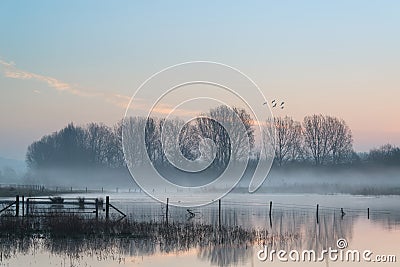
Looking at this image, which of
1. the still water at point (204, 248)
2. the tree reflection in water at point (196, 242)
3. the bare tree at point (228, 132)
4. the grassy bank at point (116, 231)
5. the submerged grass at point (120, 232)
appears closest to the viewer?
the still water at point (204, 248)

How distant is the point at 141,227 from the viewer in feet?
111

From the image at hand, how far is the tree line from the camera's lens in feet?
277

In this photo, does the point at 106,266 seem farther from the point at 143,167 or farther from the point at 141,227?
the point at 143,167

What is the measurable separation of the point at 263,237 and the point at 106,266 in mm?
12072

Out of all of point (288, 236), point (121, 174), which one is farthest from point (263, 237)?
point (121, 174)

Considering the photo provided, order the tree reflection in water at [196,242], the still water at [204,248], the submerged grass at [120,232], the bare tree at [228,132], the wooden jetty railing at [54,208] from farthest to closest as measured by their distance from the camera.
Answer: the bare tree at [228,132]
the wooden jetty railing at [54,208]
the submerged grass at [120,232]
the tree reflection in water at [196,242]
the still water at [204,248]

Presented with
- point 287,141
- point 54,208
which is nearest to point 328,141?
point 287,141

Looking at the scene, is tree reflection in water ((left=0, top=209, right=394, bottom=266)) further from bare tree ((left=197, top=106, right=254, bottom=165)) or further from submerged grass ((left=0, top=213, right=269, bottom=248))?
bare tree ((left=197, top=106, right=254, bottom=165))

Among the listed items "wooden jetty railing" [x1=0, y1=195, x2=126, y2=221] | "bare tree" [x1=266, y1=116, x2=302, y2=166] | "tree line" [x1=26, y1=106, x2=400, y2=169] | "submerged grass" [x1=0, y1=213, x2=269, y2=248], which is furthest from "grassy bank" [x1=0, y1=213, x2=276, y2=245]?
"bare tree" [x1=266, y1=116, x2=302, y2=166]

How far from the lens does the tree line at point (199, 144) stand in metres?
84.6

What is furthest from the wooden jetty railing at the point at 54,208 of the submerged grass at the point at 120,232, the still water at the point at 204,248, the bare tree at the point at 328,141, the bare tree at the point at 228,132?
the bare tree at the point at 328,141

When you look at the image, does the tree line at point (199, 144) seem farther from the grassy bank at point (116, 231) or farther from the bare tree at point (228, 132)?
the grassy bank at point (116, 231)

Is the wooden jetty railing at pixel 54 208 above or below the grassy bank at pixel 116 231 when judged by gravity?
above

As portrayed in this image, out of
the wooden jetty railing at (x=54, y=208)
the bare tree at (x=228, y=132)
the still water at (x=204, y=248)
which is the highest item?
the bare tree at (x=228, y=132)
